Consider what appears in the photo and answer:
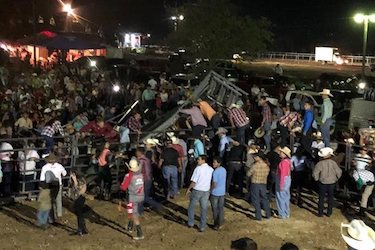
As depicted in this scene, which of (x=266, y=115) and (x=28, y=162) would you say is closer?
(x=28, y=162)

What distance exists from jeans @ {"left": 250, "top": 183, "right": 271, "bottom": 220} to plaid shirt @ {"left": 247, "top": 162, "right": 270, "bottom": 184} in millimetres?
111

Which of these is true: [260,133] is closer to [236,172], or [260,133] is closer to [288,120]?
[288,120]

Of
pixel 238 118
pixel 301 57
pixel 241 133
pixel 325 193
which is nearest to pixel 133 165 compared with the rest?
pixel 325 193

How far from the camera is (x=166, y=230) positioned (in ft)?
40.2

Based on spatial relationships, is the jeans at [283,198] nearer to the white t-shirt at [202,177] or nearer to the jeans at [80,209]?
the white t-shirt at [202,177]

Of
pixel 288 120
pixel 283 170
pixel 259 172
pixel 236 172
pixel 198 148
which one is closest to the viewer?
pixel 259 172

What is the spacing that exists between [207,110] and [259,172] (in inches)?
194

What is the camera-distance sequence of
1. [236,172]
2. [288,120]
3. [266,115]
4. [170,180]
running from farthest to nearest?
1. [266,115]
2. [288,120]
3. [236,172]
4. [170,180]

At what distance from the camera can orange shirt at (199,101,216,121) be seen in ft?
55.4

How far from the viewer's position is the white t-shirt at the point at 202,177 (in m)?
11.7

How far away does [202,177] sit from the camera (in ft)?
38.4

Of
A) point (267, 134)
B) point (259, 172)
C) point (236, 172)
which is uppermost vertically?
point (267, 134)

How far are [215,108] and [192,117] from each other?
189 centimetres

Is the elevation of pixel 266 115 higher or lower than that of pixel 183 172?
higher
